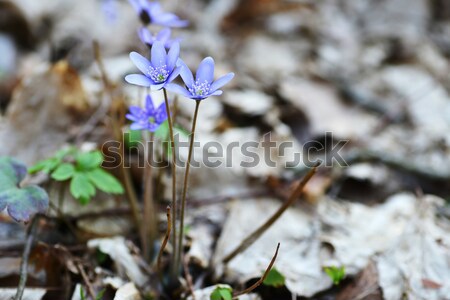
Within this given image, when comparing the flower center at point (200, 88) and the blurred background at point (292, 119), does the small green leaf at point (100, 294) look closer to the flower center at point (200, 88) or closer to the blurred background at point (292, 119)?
the blurred background at point (292, 119)

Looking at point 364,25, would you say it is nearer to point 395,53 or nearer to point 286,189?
point 395,53

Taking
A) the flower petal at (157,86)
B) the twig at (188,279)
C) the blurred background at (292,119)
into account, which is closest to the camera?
the flower petal at (157,86)

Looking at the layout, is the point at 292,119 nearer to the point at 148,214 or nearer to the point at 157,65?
the point at 148,214

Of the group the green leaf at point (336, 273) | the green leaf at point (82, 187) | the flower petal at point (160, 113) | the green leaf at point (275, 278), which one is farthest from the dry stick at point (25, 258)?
the green leaf at point (336, 273)

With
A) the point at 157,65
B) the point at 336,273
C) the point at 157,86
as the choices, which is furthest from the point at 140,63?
the point at 336,273

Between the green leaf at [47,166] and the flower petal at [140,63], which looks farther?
the green leaf at [47,166]

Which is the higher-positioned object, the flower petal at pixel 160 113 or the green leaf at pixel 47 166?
the flower petal at pixel 160 113

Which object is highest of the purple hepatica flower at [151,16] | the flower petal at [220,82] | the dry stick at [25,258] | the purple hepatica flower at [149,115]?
the purple hepatica flower at [151,16]
